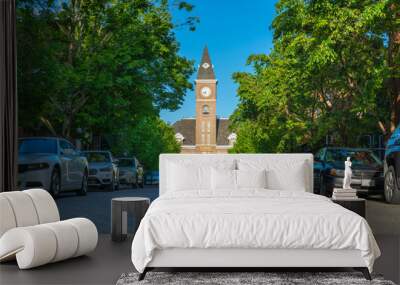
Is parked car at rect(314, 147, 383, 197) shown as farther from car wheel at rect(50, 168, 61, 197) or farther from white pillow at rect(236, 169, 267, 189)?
car wheel at rect(50, 168, 61, 197)

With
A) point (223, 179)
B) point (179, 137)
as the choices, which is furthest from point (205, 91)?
point (223, 179)

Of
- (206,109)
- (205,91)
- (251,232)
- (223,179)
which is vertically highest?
(205,91)

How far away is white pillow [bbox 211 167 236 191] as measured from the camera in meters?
6.25

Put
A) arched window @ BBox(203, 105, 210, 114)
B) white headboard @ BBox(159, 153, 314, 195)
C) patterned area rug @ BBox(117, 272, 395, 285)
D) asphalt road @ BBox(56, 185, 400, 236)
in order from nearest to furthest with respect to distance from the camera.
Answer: patterned area rug @ BBox(117, 272, 395, 285) → white headboard @ BBox(159, 153, 314, 195) → asphalt road @ BBox(56, 185, 400, 236) → arched window @ BBox(203, 105, 210, 114)

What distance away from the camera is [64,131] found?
7.95 metres

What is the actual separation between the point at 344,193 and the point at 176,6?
139 inches

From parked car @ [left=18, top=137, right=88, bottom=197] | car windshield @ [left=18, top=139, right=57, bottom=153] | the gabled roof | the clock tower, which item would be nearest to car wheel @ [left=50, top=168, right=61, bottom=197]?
parked car @ [left=18, top=137, right=88, bottom=197]

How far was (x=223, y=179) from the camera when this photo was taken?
6.28 m

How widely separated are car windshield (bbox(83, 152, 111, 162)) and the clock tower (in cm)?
131

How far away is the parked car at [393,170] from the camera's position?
24.8ft

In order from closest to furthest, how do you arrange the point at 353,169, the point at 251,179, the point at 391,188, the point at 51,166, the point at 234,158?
the point at 251,179
the point at 234,158
the point at 391,188
the point at 353,169
the point at 51,166

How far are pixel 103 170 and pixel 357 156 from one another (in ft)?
11.7

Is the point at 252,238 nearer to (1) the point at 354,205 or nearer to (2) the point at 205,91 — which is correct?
(1) the point at 354,205

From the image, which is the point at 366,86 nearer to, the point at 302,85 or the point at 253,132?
the point at 302,85
